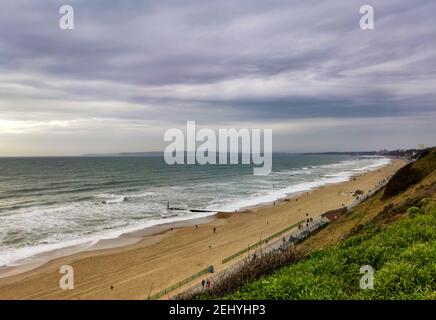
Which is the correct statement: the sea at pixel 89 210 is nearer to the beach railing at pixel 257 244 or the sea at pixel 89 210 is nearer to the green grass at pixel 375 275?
the beach railing at pixel 257 244

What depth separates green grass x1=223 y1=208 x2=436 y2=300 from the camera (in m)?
8.51

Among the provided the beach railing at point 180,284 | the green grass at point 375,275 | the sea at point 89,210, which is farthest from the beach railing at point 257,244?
the green grass at point 375,275

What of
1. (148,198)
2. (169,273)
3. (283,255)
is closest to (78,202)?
(148,198)

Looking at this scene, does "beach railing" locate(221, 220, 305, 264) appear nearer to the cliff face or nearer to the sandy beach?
the sandy beach

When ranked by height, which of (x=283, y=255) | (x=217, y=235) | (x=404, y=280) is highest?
(x=404, y=280)

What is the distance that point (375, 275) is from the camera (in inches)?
372

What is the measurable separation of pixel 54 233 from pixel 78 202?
2202 cm

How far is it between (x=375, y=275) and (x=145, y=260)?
24684 millimetres

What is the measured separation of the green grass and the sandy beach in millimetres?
14467

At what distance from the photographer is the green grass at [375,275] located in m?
8.51

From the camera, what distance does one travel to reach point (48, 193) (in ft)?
228

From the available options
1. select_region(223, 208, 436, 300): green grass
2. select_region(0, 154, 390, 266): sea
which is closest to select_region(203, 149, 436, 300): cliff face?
select_region(223, 208, 436, 300): green grass

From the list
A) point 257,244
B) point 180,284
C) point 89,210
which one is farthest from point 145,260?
point 89,210
